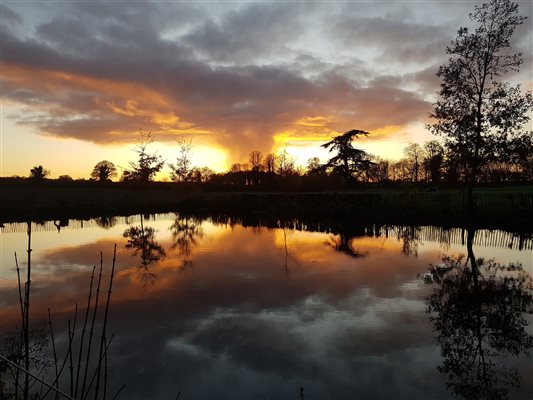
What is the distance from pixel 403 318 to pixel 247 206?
41727mm

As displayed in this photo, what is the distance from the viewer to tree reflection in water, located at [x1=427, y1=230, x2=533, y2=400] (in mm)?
6457

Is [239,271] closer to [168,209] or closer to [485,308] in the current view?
[485,308]

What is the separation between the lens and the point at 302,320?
925 cm

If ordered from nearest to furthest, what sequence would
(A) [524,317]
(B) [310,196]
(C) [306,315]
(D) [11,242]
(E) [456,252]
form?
(A) [524,317], (C) [306,315], (E) [456,252], (D) [11,242], (B) [310,196]

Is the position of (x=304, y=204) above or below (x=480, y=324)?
above

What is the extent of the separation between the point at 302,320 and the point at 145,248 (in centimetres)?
1331

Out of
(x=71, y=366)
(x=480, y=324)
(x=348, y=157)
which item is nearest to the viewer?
(x=71, y=366)

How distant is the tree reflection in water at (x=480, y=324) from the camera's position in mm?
6457

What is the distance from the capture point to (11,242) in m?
22.2

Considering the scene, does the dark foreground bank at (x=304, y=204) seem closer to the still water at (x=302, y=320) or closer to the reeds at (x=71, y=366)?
the still water at (x=302, y=320)

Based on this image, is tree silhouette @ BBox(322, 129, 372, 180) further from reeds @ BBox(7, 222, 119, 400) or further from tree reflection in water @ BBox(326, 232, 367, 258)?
reeds @ BBox(7, 222, 119, 400)

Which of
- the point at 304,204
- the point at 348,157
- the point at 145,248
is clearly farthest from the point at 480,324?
the point at 348,157

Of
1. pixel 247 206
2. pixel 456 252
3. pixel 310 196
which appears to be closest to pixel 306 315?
pixel 456 252

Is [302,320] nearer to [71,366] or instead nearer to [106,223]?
[71,366]
